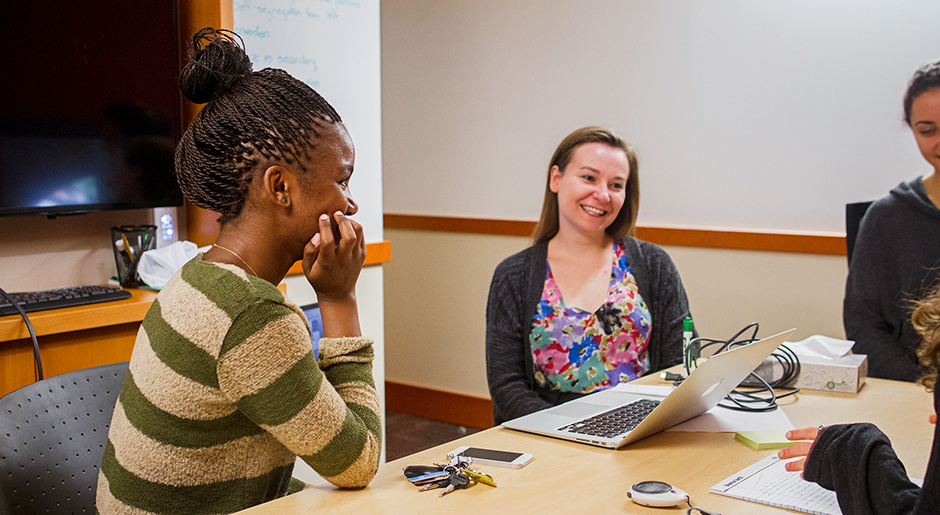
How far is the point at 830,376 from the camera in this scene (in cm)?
173

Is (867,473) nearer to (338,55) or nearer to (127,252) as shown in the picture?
(127,252)

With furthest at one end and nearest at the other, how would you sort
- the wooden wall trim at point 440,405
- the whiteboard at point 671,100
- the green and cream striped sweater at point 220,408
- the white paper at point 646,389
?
1. the wooden wall trim at point 440,405
2. the whiteboard at point 671,100
3. the white paper at point 646,389
4. the green and cream striped sweater at point 220,408

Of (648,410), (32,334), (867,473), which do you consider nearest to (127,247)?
(32,334)

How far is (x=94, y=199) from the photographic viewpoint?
2.10 m

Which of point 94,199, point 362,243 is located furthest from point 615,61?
point 362,243

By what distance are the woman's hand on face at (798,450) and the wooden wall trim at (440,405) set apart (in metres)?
2.59

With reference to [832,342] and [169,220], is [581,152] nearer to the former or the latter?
[832,342]

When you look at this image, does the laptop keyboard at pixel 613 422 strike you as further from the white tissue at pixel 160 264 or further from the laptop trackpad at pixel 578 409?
the white tissue at pixel 160 264

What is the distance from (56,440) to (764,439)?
113 centimetres

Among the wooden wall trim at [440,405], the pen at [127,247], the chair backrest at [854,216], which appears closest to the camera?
the pen at [127,247]

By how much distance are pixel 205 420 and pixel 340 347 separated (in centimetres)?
22

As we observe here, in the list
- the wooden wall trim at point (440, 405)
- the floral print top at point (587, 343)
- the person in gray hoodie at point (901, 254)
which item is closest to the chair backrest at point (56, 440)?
the floral print top at point (587, 343)

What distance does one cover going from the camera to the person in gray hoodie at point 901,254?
7.03 feet

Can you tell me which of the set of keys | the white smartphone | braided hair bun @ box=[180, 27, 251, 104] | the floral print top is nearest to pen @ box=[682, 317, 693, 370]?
the floral print top
